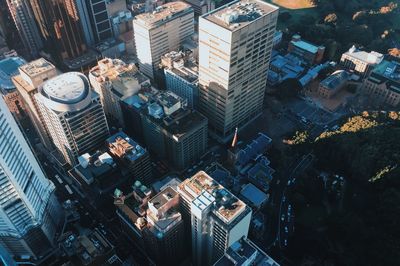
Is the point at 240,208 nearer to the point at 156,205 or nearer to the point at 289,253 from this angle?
the point at 156,205

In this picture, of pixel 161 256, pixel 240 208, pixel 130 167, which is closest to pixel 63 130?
pixel 130 167

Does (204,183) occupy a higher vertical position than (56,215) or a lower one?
higher

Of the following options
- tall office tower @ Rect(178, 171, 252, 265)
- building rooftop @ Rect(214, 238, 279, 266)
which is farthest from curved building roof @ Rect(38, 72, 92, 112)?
building rooftop @ Rect(214, 238, 279, 266)

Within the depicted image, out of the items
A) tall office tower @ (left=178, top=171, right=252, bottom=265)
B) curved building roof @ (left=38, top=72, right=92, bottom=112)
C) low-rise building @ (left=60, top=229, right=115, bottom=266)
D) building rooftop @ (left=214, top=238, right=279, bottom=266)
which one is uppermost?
curved building roof @ (left=38, top=72, right=92, bottom=112)

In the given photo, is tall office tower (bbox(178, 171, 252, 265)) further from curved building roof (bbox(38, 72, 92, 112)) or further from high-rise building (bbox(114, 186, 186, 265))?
curved building roof (bbox(38, 72, 92, 112))

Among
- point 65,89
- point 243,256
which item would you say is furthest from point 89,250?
point 65,89

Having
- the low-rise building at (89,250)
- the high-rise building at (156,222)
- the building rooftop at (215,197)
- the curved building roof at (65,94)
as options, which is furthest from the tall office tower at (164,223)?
the curved building roof at (65,94)

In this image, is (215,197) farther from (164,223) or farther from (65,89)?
(65,89)
